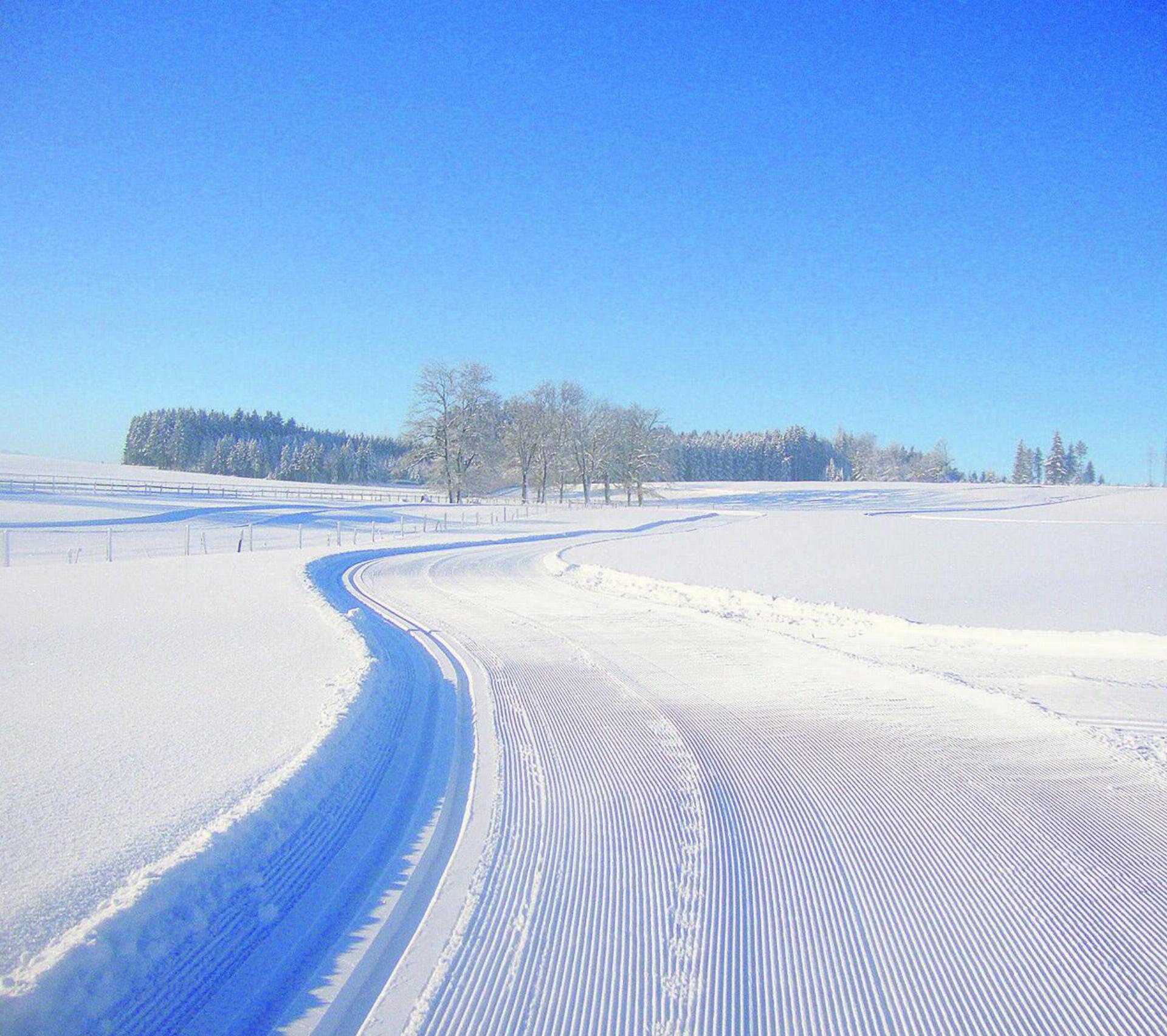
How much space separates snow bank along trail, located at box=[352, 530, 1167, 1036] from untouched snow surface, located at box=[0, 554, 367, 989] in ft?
4.47

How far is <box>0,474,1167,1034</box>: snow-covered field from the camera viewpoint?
2523 millimetres

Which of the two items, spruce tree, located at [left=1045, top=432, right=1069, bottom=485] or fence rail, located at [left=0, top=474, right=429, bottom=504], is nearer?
fence rail, located at [left=0, top=474, right=429, bottom=504]

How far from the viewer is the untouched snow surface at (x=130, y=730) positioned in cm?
297

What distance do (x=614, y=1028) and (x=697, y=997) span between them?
32 cm

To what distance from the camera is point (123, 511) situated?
4081 cm

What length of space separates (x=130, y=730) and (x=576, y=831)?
3.20 metres

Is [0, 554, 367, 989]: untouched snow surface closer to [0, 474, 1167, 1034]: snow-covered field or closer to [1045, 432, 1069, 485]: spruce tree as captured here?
[0, 474, 1167, 1034]: snow-covered field

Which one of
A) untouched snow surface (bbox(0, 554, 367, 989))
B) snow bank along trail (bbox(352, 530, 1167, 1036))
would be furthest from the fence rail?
snow bank along trail (bbox(352, 530, 1167, 1036))

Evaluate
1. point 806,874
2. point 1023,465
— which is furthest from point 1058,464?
point 806,874

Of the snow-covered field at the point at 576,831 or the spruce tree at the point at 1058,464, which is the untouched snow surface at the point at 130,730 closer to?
the snow-covered field at the point at 576,831

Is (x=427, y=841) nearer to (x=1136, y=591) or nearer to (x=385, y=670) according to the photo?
(x=385, y=670)

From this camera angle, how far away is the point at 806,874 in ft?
11.0

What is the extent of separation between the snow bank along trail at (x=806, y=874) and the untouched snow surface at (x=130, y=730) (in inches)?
53.6

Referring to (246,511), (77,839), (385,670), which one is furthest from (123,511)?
(77,839)
